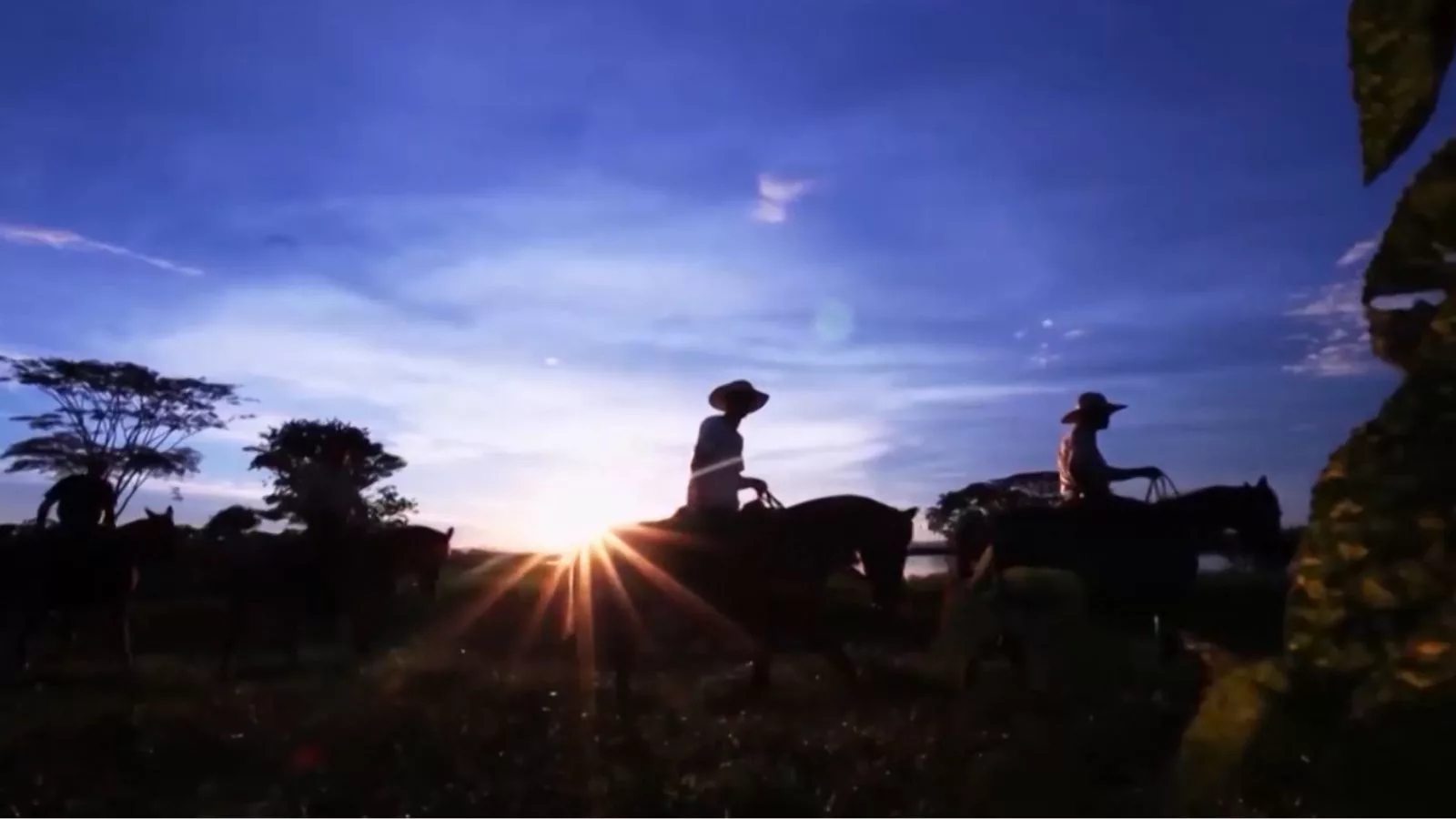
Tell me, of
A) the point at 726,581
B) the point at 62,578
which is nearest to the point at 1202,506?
the point at 726,581

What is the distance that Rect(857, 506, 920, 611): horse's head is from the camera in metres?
8.92

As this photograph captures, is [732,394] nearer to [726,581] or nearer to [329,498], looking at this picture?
[726,581]

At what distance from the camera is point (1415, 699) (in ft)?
0.95

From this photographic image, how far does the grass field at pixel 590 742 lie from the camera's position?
4.39 meters

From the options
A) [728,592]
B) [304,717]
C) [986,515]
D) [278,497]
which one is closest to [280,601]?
[304,717]

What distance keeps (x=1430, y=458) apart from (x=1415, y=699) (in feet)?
0.20

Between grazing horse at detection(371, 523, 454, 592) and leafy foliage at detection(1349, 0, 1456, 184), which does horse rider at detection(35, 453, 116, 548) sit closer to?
grazing horse at detection(371, 523, 454, 592)

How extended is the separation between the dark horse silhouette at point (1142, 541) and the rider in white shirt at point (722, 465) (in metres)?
1.76

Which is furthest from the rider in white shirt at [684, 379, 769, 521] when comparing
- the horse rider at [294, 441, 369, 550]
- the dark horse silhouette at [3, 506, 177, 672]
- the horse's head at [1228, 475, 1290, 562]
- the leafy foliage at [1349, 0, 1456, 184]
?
the leafy foliage at [1349, 0, 1456, 184]

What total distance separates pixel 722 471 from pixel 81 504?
5.67 meters

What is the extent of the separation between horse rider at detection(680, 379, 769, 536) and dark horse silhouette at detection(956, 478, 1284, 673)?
174 centimetres

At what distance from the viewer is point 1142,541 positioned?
788 cm

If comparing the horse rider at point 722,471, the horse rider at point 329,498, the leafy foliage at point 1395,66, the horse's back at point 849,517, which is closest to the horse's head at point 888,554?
the horse's back at point 849,517

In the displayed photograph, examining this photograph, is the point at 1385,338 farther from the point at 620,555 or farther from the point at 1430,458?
the point at 620,555
